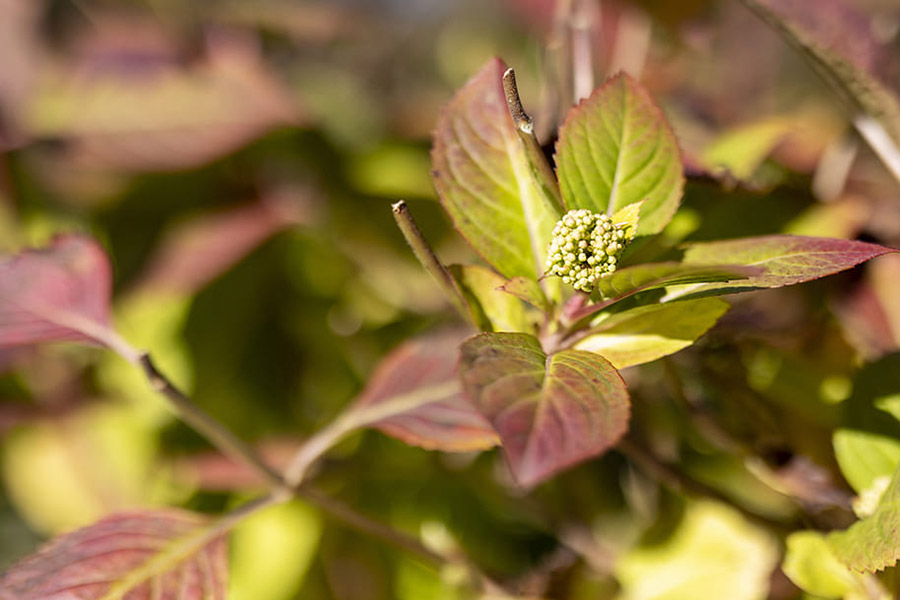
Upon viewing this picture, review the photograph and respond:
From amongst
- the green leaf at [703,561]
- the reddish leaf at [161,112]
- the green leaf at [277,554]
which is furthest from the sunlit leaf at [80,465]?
the green leaf at [703,561]

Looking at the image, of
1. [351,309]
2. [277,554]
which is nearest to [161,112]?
[351,309]

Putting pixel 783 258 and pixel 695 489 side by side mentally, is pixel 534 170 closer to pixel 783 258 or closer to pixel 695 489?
pixel 783 258

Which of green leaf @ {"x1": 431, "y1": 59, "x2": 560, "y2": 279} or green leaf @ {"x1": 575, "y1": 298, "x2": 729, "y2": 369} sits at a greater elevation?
green leaf @ {"x1": 431, "y1": 59, "x2": 560, "y2": 279}

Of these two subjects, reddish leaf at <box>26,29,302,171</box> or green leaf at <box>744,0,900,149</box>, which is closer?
green leaf at <box>744,0,900,149</box>

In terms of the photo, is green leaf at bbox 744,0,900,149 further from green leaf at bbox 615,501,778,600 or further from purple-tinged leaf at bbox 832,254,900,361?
green leaf at bbox 615,501,778,600

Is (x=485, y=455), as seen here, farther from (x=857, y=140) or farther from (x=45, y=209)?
(x=45, y=209)

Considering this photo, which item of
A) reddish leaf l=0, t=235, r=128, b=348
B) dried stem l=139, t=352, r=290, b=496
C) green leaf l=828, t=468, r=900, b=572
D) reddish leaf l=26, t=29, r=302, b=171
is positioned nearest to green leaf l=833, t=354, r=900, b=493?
green leaf l=828, t=468, r=900, b=572
